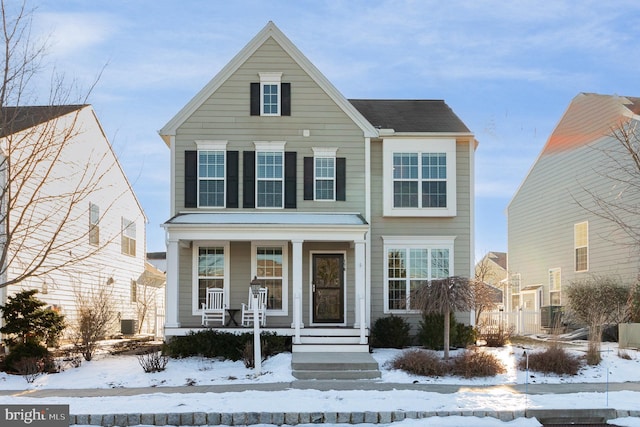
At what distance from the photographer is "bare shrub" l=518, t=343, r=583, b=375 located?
49.7ft

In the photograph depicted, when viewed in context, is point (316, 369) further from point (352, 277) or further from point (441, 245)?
point (441, 245)

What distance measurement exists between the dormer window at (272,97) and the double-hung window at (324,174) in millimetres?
1397

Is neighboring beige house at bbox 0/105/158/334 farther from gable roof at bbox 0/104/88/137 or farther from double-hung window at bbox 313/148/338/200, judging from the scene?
double-hung window at bbox 313/148/338/200

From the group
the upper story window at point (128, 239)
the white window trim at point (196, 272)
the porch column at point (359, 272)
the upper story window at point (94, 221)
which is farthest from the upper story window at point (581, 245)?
the upper story window at point (94, 221)

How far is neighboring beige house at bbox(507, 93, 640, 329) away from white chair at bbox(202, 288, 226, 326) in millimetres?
10931

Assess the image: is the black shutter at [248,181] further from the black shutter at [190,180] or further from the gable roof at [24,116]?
the gable roof at [24,116]

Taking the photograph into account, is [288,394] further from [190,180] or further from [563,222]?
[563,222]

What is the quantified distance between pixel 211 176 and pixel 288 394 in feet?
28.2

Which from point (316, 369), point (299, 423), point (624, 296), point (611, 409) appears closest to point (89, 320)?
point (316, 369)

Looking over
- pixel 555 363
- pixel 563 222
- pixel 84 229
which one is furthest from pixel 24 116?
pixel 563 222

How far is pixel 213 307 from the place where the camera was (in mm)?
19375

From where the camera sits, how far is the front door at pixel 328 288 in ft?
65.2

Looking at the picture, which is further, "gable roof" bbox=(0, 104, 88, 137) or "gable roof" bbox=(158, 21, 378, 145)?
"gable roof" bbox=(158, 21, 378, 145)

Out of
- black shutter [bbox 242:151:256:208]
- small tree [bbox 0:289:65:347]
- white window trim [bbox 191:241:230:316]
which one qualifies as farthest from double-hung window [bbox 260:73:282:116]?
small tree [bbox 0:289:65:347]
